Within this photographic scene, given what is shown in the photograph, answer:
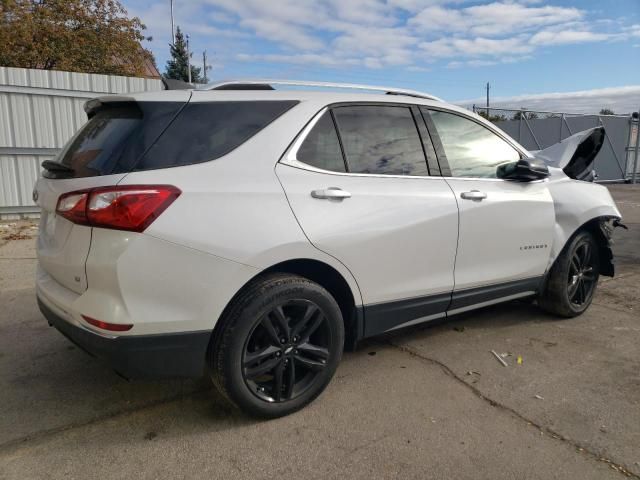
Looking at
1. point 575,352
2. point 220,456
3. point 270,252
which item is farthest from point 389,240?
point 575,352

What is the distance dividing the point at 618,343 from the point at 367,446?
8.17 feet

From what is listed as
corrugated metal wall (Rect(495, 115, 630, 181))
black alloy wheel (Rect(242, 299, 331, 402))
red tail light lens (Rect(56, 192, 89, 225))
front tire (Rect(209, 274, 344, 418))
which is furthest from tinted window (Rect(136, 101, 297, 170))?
corrugated metal wall (Rect(495, 115, 630, 181))

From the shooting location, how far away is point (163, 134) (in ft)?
8.02

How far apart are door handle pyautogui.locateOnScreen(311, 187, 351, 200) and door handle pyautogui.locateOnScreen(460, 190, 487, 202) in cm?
98

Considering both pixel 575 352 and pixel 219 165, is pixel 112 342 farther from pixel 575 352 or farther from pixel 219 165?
pixel 575 352

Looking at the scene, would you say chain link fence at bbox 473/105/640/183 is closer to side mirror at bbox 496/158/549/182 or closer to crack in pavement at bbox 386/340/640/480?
side mirror at bbox 496/158/549/182

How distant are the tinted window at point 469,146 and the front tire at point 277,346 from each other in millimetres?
1439

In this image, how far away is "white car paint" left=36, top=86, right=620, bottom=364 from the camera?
7.46 ft

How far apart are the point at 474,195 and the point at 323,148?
3.90ft

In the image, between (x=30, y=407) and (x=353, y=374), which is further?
(x=353, y=374)

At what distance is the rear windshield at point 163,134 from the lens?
239 centimetres

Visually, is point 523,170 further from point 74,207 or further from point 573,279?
point 74,207

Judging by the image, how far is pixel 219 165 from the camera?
8.17 ft

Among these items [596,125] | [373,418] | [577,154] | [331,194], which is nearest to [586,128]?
[596,125]
